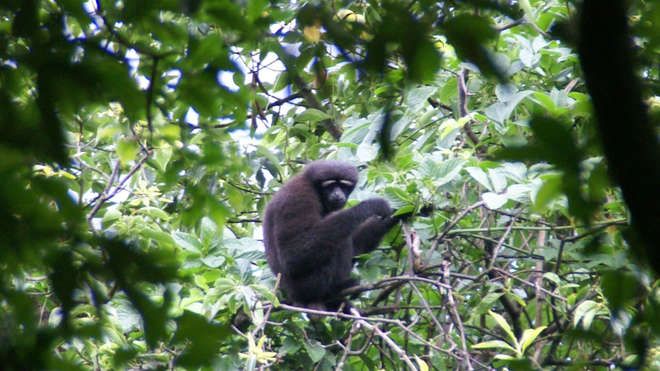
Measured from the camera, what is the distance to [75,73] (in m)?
1.51

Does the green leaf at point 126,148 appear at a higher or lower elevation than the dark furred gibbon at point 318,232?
lower

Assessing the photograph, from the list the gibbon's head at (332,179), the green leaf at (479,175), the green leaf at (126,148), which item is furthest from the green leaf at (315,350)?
the green leaf at (126,148)

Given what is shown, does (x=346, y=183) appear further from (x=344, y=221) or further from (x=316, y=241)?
(x=316, y=241)

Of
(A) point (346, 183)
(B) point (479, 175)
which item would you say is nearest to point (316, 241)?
(A) point (346, 183)

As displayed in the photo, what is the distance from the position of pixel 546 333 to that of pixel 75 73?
437cm

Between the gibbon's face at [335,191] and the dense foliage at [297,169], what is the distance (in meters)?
0.36

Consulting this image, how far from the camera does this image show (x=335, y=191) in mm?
7094

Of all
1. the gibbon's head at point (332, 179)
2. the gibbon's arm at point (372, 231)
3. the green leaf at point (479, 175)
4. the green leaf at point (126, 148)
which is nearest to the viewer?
the green leaf at point (126, 148)

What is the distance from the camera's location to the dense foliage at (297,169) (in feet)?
4.67

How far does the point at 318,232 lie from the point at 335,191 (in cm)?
45

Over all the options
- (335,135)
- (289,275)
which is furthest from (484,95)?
(289,275)

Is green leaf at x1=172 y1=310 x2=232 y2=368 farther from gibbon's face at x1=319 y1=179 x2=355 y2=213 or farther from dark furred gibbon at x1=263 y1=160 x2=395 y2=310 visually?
gibbon's face at x1=319 y1=179 x2=355 y2=213

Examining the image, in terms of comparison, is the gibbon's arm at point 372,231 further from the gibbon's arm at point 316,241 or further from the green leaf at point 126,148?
the green leaf at point 126,148

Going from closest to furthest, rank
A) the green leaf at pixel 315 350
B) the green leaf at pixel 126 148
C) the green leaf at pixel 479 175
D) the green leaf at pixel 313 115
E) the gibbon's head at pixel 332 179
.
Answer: the green leaf at pixel 126 148 → the green leaf at pixel 479 175 → the green leaf at pixel 315 350 → the green leaf at pixel 313 115 → the gibbon's head at pixel 332 179
